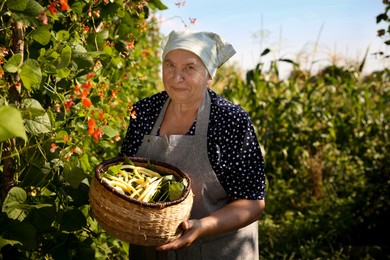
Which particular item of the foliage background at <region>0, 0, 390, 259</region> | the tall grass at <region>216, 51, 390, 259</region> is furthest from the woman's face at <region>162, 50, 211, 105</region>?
the tall grass at <region>216, 51, 390, 259</region>

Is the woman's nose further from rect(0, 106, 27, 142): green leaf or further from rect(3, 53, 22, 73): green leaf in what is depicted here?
rect(0, 106, 27, 142): green leaf

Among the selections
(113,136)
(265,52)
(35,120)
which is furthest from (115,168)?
(265,52)

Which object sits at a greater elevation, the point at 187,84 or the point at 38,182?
the point at 187,84

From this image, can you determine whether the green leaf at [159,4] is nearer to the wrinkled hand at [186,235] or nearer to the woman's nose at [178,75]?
the woman's nose at [178,75]

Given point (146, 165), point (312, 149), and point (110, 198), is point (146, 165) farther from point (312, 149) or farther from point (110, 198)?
point (312, 149)

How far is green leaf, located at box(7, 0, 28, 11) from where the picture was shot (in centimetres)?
143

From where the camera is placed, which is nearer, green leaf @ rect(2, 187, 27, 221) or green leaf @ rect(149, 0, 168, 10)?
green leaf @ rect(2, 187, 27, 221)

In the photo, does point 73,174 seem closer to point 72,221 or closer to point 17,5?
point 72,221

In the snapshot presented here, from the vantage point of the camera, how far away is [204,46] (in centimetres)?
193

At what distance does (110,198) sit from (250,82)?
140 inches

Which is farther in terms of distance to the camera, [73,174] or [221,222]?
[221,222]

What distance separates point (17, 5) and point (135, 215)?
0.67 metres

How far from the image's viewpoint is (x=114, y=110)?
234 centimetres

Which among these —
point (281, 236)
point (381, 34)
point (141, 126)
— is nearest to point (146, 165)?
point (141, 126)
